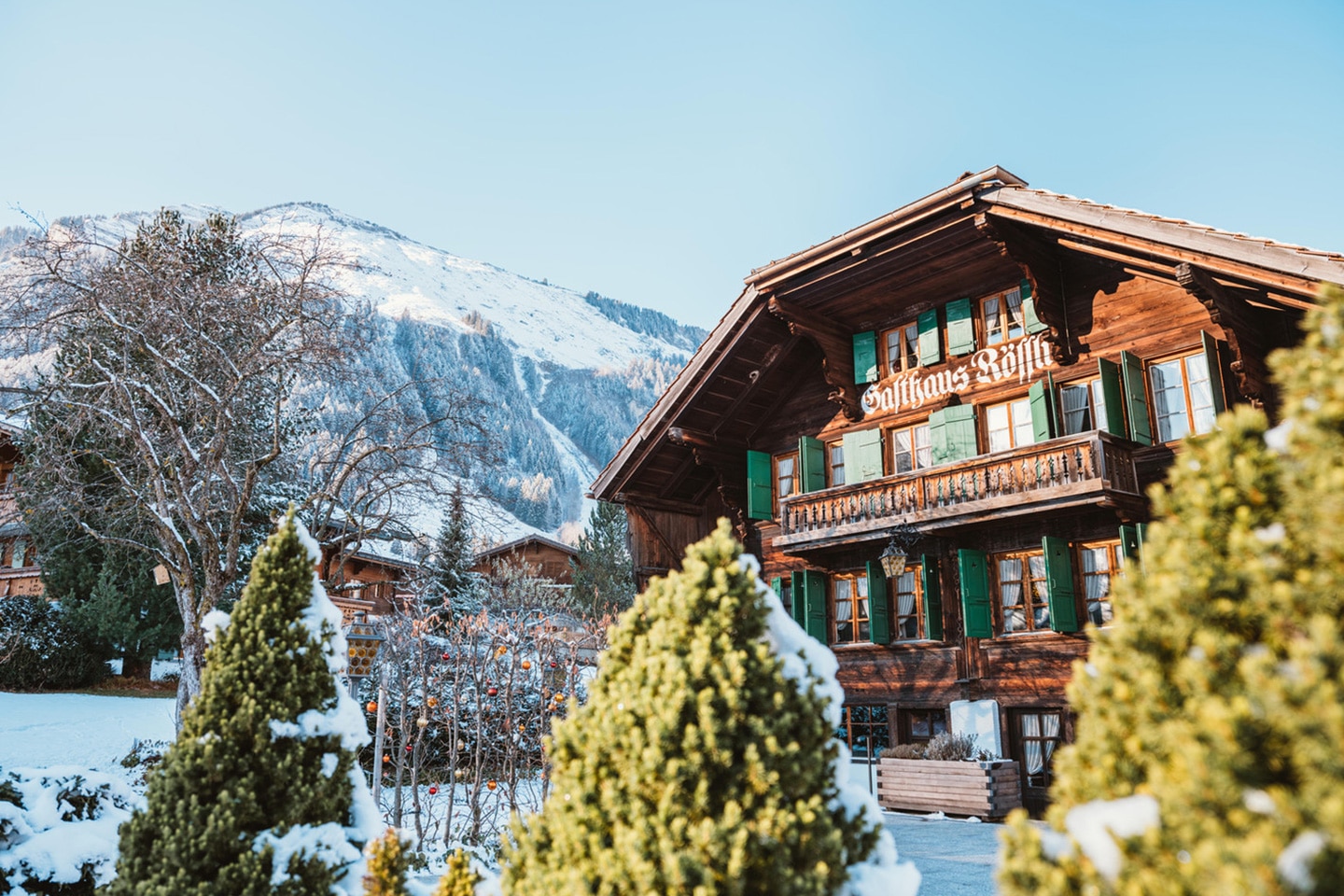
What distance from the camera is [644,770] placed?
314 centimetres

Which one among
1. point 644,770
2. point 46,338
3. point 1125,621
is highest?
point 46,338

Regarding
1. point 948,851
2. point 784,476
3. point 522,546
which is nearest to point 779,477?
point 784,476

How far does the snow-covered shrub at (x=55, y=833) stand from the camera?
20.6ft

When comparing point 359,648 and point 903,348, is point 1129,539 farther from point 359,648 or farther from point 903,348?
point 359,648

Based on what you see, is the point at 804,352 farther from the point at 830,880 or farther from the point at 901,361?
the point at 830,880

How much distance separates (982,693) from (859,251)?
7358 millimetres

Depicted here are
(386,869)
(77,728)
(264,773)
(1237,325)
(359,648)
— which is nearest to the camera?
(386,869)

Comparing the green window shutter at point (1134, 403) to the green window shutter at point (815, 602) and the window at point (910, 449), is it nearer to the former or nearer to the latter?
the window at point (910, 449)

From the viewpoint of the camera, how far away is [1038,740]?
550 inches

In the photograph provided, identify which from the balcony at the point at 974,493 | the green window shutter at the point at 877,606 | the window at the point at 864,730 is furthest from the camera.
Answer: the window at the point at 864,730

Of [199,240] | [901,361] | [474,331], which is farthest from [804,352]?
[474,331]

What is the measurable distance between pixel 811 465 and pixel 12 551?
28.7 metres

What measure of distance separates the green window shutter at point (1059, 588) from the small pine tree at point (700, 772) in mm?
11058

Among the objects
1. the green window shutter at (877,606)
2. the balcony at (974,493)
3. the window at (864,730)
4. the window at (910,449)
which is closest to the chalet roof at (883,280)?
the window at (910,449)
